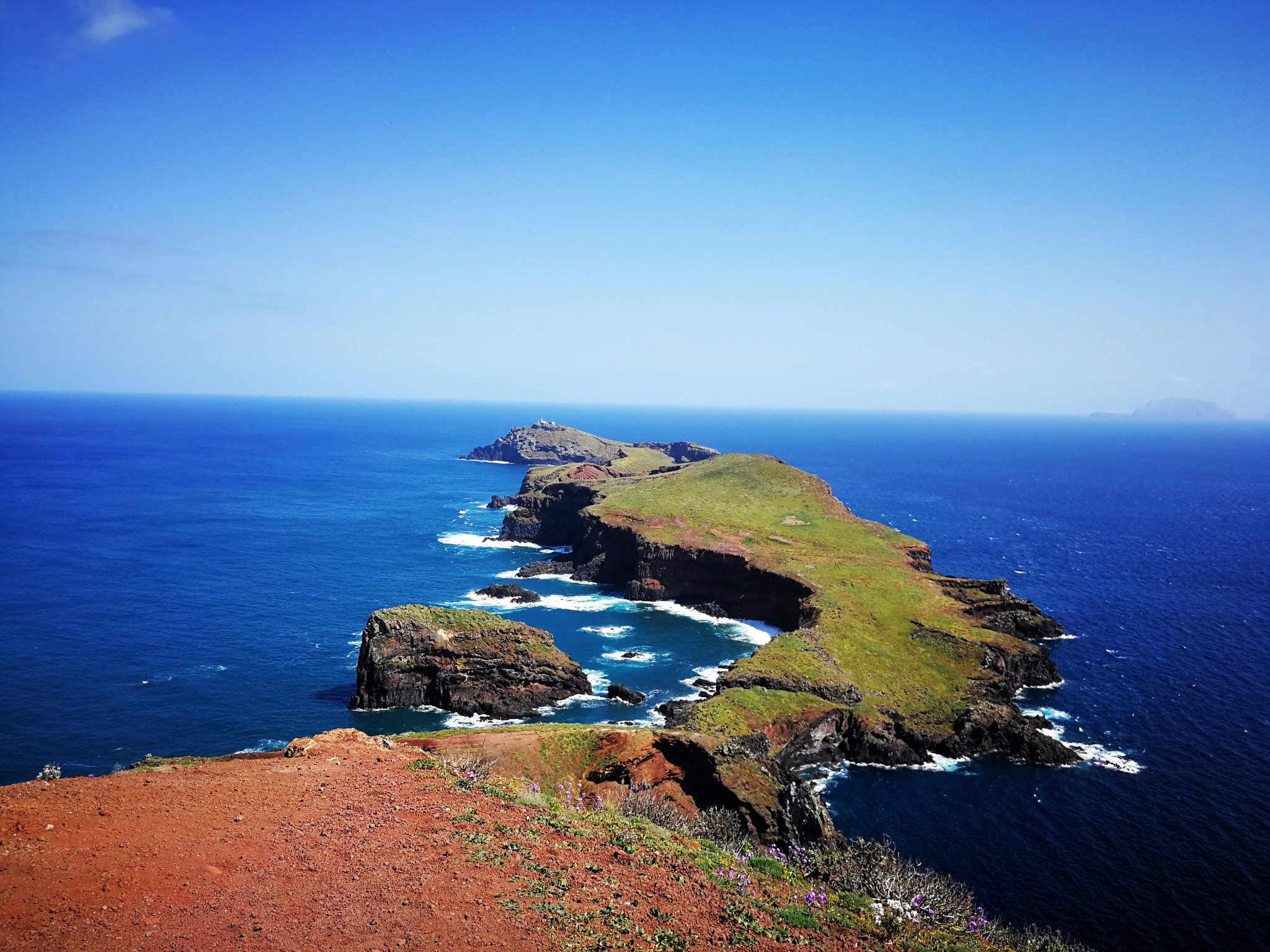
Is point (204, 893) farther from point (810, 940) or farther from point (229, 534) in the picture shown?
point (229, 534)

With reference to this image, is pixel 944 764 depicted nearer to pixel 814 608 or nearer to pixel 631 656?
pixel 814 608

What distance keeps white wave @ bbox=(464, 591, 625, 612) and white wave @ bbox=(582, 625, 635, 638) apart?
5.89 metres

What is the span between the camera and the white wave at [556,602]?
85125 millimetres

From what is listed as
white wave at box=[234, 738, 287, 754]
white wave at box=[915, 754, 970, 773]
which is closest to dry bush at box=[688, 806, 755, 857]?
white wave at box=[915, 754, 970, 773]

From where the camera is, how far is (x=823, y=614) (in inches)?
2859

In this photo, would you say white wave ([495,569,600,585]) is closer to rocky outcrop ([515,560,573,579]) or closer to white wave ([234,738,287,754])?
rocky outcrop ([515,560,573,579])

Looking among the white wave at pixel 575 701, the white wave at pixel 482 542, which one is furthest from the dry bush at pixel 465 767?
the white wave at pixel 482 542

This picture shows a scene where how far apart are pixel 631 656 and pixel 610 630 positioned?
8.98 metres

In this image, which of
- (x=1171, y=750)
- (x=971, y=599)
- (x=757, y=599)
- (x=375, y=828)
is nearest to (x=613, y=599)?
(x=757, y=599)

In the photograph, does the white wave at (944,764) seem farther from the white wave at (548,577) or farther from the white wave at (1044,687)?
the white wave at (548,577)

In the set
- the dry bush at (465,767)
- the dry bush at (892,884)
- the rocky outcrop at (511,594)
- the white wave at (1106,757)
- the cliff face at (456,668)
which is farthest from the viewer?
the rocky outcrop at (511,594)

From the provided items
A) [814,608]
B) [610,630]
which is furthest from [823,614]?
[610,630]

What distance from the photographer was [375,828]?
20.9 metres

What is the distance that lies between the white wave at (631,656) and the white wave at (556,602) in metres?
14.7
